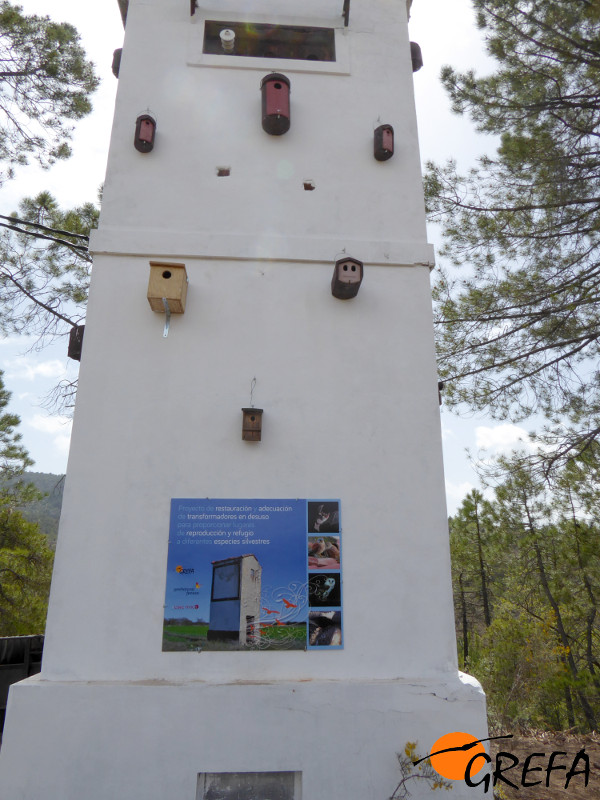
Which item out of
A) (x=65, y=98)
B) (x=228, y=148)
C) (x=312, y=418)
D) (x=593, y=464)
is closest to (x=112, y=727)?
(x=312, y=418)

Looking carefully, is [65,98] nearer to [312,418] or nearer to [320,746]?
[312,418]

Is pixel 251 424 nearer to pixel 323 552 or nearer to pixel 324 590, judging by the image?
pixel 323 552

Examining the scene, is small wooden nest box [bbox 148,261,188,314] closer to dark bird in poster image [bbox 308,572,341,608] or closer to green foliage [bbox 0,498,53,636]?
dark bird in poster image [bbox 308,572,341,608]

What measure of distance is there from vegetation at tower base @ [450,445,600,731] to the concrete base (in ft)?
13.0

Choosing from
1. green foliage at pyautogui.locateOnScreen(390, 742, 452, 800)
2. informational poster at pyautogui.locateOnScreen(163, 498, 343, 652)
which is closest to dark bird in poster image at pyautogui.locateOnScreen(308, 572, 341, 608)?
informational poster at pyautogui.locateOnScreen(163, 498, 343, 652)

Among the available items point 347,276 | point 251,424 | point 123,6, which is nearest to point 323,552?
point 251,424

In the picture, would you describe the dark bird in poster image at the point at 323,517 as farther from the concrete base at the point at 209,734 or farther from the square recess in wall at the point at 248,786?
the square recess in wall at the point at 248,786

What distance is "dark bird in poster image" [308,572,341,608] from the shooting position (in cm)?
373

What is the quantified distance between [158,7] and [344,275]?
134 inches

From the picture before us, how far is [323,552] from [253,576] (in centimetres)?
50

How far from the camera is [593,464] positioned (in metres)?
6.62

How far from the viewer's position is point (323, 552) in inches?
150

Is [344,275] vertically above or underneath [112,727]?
above

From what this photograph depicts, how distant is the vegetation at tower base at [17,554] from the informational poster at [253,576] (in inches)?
368
